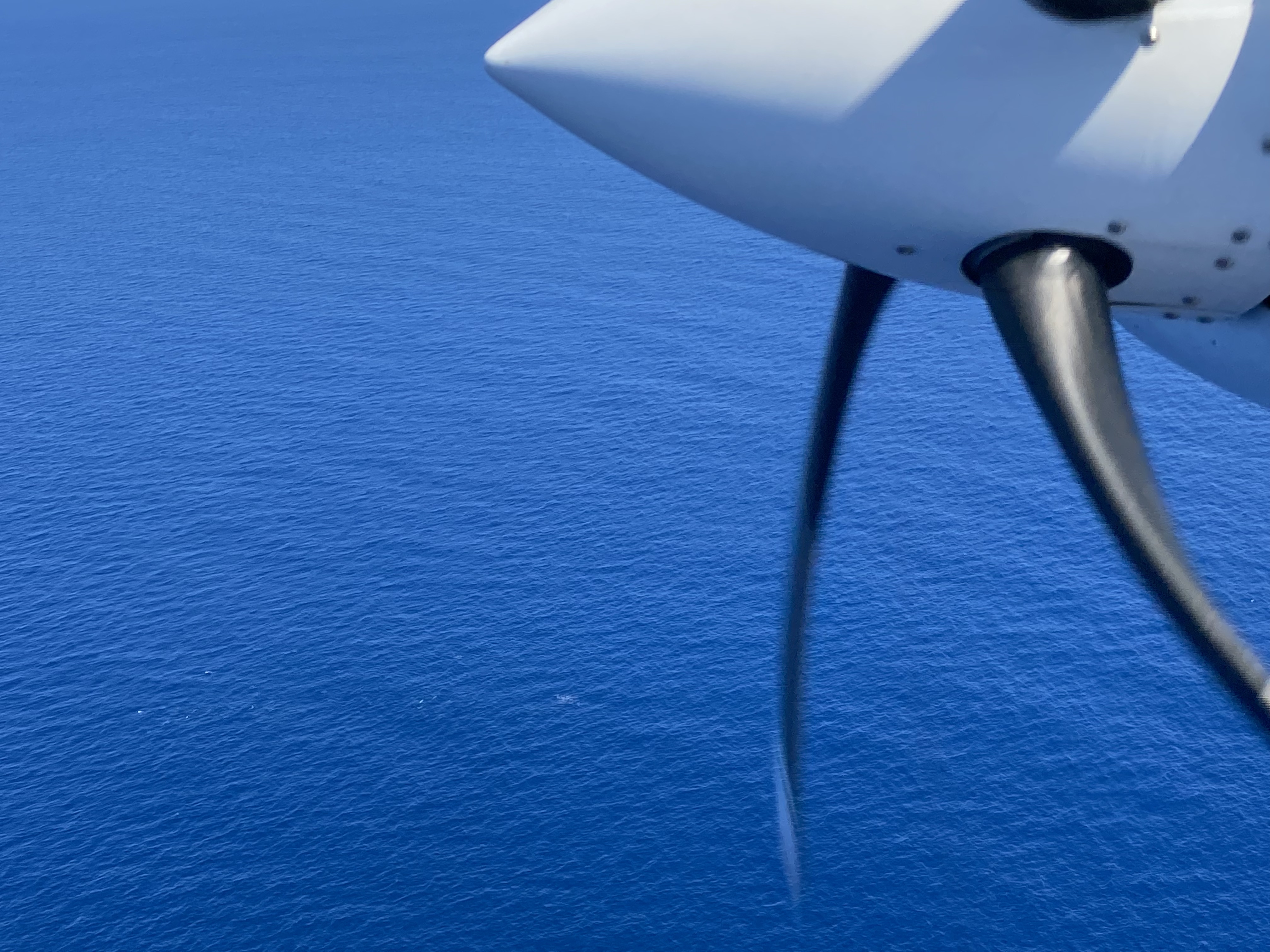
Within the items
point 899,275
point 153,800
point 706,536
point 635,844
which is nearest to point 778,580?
point 706,536

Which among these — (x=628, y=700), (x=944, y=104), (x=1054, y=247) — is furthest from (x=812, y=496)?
(x=628, y=700)

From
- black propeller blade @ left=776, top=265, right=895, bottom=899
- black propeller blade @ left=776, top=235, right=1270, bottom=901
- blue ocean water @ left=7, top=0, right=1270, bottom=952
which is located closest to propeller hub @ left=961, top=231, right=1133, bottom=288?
black propeller blade @ left=776, top=235, right=1270, bottom=901

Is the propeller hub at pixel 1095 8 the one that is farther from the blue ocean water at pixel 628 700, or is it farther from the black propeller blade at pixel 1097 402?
the blue ocean water at pixel 628 700

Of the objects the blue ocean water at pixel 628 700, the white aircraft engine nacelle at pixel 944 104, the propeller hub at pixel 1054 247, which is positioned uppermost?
the white aircraft engine nacelle at pixel 944 104

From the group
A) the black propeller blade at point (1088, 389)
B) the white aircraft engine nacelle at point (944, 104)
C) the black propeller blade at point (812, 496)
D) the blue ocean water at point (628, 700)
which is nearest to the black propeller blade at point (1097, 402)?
the black propeller blade at point (1088, 389)

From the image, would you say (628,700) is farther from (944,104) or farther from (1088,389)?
(944,104)

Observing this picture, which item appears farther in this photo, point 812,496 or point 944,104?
point 812,496

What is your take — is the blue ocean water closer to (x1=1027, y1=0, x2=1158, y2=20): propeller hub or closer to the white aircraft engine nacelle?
the white aircraft engine nacelle
